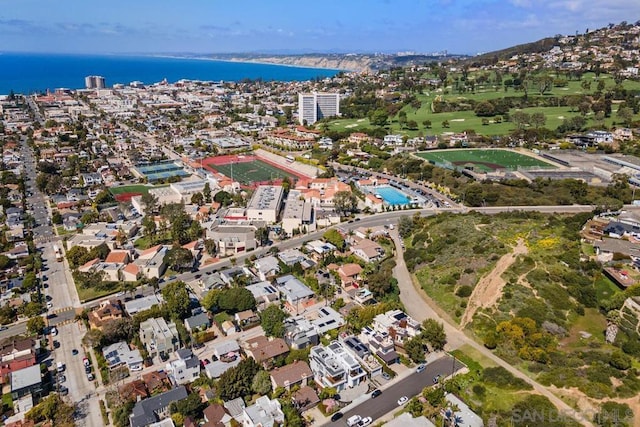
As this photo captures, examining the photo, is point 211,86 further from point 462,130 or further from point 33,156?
point 462,130

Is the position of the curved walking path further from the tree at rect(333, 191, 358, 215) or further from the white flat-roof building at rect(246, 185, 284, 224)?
the white flat-roof building at rect(246, 185, 284, 224)

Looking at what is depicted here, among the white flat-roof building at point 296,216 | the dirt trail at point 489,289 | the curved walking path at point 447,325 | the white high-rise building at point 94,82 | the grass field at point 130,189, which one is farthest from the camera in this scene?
the white high-rise building at point 94,82

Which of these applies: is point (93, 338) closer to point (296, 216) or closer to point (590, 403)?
point (296, 216)

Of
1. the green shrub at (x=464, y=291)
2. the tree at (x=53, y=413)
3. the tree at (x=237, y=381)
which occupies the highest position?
the green shrub at (x=464, y=291)

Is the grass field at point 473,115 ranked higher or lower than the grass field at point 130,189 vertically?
higher

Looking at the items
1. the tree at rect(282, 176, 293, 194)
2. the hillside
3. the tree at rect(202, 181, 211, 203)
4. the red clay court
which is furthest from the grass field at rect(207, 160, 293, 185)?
the hillside

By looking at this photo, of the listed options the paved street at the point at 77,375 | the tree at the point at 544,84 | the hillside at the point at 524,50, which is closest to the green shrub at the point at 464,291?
the paved street at the point at 77,375

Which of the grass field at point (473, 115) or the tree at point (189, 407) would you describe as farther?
the grass field at point (473, 115)

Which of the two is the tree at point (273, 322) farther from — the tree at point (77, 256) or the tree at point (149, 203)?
the tree at point (149, 203)
